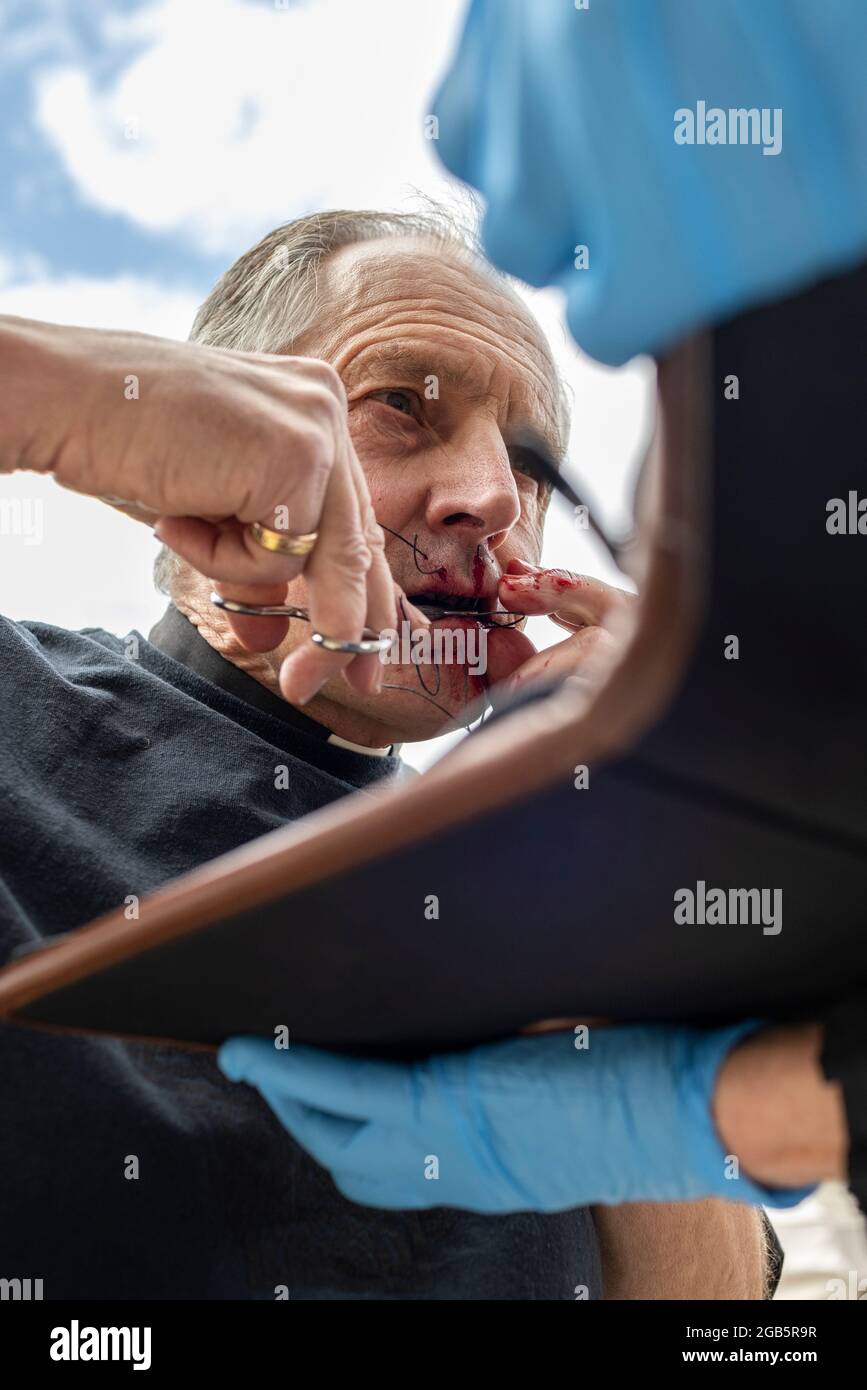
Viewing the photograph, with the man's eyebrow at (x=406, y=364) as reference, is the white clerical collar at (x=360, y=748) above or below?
below

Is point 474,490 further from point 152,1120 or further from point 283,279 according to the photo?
point 152,1120

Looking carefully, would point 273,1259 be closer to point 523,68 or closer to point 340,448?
point 340,448

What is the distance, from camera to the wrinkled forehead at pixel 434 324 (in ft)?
4.63

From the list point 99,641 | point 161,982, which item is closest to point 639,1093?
point 161,982

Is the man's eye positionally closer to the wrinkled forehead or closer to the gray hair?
the wrinkled forehead

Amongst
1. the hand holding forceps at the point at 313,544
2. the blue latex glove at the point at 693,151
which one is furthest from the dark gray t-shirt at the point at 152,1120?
the blue latex glove at the point at 693,151

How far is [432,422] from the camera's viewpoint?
1412 mm

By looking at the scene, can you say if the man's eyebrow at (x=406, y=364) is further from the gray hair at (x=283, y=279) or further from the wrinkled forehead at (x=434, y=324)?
the gray hair at (x=283, y=279)

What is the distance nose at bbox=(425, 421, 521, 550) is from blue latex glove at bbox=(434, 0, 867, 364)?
0.89 meters

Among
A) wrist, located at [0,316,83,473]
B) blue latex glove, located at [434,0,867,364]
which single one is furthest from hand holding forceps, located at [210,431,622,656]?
blue latex glove, located at [434,0,867,364]

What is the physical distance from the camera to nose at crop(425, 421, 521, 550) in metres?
1.31

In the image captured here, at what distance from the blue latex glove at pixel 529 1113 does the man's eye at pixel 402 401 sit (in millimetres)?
922

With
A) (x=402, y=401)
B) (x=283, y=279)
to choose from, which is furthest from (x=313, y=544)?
(x=283, y=279)
